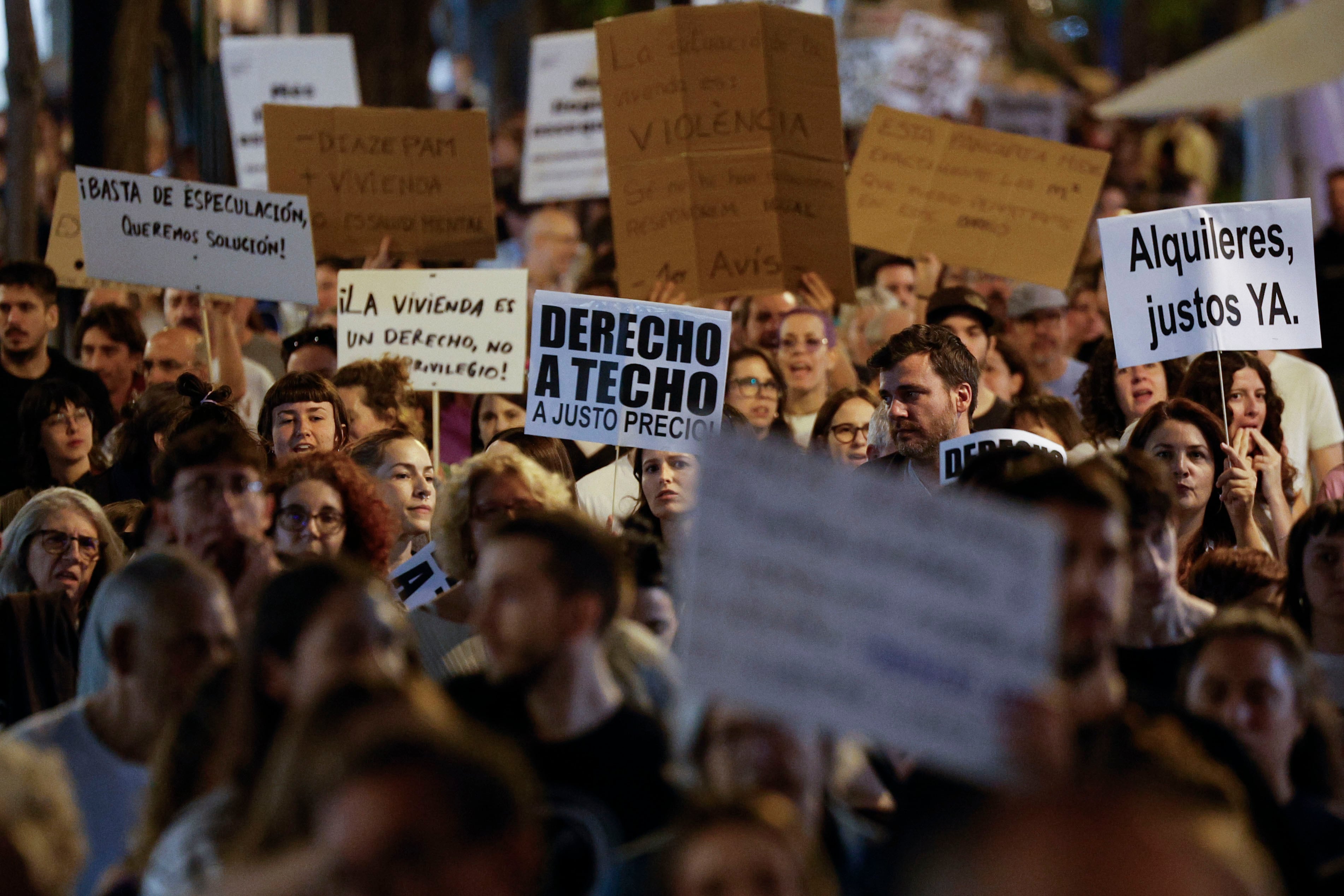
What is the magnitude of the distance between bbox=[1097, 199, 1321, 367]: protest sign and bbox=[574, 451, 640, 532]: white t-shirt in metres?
1.86

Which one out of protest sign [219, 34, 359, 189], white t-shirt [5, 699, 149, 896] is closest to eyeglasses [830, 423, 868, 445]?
white t-shirt [5, 699, 149, 896]

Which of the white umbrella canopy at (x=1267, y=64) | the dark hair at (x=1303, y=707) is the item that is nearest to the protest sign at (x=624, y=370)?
the dark hair at (x=1303, y=707)

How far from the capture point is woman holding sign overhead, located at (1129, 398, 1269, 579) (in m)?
6.35

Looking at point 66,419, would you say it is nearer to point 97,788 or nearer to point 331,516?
point 331,516

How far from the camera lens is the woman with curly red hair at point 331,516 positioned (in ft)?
18.0

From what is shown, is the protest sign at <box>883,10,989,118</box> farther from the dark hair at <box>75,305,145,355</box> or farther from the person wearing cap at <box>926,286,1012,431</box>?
the dark hair at <box>75,305,145,355</box>

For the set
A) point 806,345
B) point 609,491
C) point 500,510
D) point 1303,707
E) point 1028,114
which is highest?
point 1028,114

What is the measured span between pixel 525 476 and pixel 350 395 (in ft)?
8.54

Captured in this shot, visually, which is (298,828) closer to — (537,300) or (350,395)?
(537,300)

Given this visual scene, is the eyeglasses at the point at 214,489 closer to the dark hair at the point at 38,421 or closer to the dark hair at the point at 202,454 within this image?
the dark hair at the point at 202,454

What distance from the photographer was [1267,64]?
1545 cm

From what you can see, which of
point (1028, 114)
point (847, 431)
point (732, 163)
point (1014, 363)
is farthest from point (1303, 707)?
point (1028, 114)

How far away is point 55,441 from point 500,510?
117 inches

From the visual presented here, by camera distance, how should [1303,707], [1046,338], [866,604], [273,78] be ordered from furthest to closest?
[273,78]
[1046,338]
[1303,707]
[866,604]
